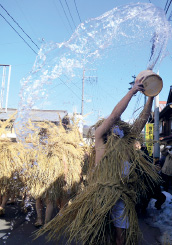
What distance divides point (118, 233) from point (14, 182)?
333 cm

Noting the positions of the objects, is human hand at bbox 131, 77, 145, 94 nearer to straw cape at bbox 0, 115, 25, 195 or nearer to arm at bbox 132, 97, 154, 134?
arm at bbox 132, 97, 154, 134

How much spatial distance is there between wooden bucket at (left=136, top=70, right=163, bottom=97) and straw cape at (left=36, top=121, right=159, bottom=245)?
543mm

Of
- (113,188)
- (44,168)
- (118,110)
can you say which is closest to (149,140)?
(118,110)

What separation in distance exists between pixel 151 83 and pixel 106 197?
3.90ft

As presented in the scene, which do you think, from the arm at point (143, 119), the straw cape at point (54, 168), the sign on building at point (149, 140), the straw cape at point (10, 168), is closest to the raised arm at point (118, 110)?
the arm at point (143, 119)

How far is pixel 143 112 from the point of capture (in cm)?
271

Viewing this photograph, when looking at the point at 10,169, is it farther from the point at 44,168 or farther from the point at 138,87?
the point at 138,87

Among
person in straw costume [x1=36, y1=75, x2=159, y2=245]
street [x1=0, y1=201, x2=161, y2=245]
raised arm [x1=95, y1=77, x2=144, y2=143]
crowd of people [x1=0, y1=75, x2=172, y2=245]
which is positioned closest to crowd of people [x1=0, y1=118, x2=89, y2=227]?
street [x1=0, y1=201, x2=161, y2=245]

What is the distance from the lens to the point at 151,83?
99.0 inches

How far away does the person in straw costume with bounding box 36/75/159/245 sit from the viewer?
2121 millimetres

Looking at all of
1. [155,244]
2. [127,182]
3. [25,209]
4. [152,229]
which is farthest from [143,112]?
[25,209]

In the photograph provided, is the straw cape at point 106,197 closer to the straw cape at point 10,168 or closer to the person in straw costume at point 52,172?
the person in straw costume at point 52,172

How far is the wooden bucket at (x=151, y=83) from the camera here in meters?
2.49

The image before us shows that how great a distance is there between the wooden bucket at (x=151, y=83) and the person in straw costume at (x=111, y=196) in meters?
0.07
